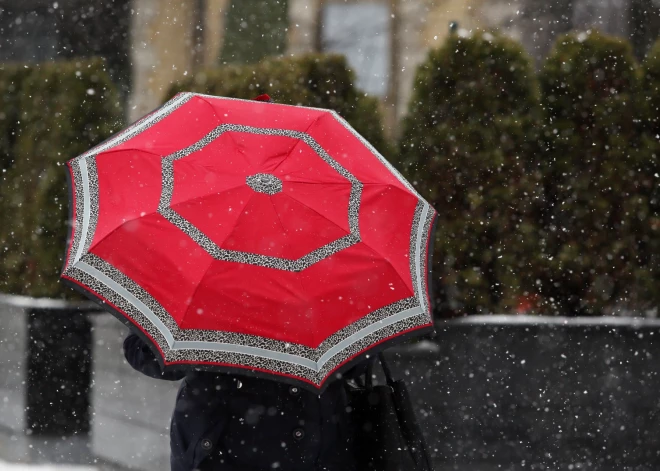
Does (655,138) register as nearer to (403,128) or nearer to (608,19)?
(403,128)

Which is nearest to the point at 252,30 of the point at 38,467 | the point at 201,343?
the point at 38,467

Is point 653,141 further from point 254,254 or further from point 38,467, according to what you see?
point 38,467

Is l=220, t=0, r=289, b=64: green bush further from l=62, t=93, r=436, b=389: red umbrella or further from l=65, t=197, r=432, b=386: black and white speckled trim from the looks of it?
l=65, t=197, r=432, b=386: black and white speckled trim

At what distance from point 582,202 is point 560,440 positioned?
146cm

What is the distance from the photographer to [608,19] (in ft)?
50.1

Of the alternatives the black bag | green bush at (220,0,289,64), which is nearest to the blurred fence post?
the black bag

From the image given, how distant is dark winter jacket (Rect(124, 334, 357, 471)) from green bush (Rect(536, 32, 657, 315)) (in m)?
3.29

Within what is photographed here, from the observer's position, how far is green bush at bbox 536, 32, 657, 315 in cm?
570

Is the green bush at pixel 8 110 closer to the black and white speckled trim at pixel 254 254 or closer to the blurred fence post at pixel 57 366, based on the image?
the blurred fence post at pixel 57 366

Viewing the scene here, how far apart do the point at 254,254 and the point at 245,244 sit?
4 cm

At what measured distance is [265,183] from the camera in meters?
2.58

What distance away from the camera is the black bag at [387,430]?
276cm

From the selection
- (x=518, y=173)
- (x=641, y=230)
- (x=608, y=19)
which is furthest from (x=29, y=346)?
(x=608, y=19)

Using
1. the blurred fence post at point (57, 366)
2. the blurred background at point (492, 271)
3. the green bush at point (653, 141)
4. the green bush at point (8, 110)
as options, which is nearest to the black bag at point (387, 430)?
the blurred background at point (492, 271)
